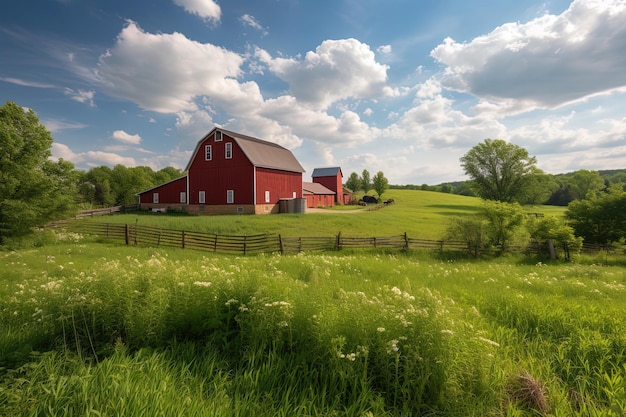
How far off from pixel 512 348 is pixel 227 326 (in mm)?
4007

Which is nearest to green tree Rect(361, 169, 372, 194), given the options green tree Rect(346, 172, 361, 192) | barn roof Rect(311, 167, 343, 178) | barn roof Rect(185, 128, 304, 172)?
green tree Rect(346, 172, 361, 192)

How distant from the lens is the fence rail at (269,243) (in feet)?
60.5

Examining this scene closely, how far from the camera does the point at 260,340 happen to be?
3.72 metres

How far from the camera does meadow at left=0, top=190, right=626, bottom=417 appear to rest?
8.93 ft

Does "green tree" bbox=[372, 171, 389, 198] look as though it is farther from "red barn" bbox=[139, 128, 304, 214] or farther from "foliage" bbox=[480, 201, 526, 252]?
"foliage" bbox=[480, 201, 526, 252]

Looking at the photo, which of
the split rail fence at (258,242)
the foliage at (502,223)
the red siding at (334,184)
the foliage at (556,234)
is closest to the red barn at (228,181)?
the split rail fence at (258,242)

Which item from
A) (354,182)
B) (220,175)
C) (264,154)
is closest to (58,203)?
(220,175)

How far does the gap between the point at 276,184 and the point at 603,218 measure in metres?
31.2

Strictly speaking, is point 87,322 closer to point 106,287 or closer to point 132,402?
point 106,287

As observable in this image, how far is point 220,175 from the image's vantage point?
Answer: 3597 centimetres

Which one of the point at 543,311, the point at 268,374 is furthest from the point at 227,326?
the point at 543,311

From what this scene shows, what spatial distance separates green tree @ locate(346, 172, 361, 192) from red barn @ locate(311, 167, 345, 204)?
66.3ft

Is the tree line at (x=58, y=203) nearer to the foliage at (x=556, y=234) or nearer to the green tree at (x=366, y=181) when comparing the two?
the foliage at (x=556, y=234)

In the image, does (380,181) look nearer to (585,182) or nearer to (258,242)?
(585,182)
